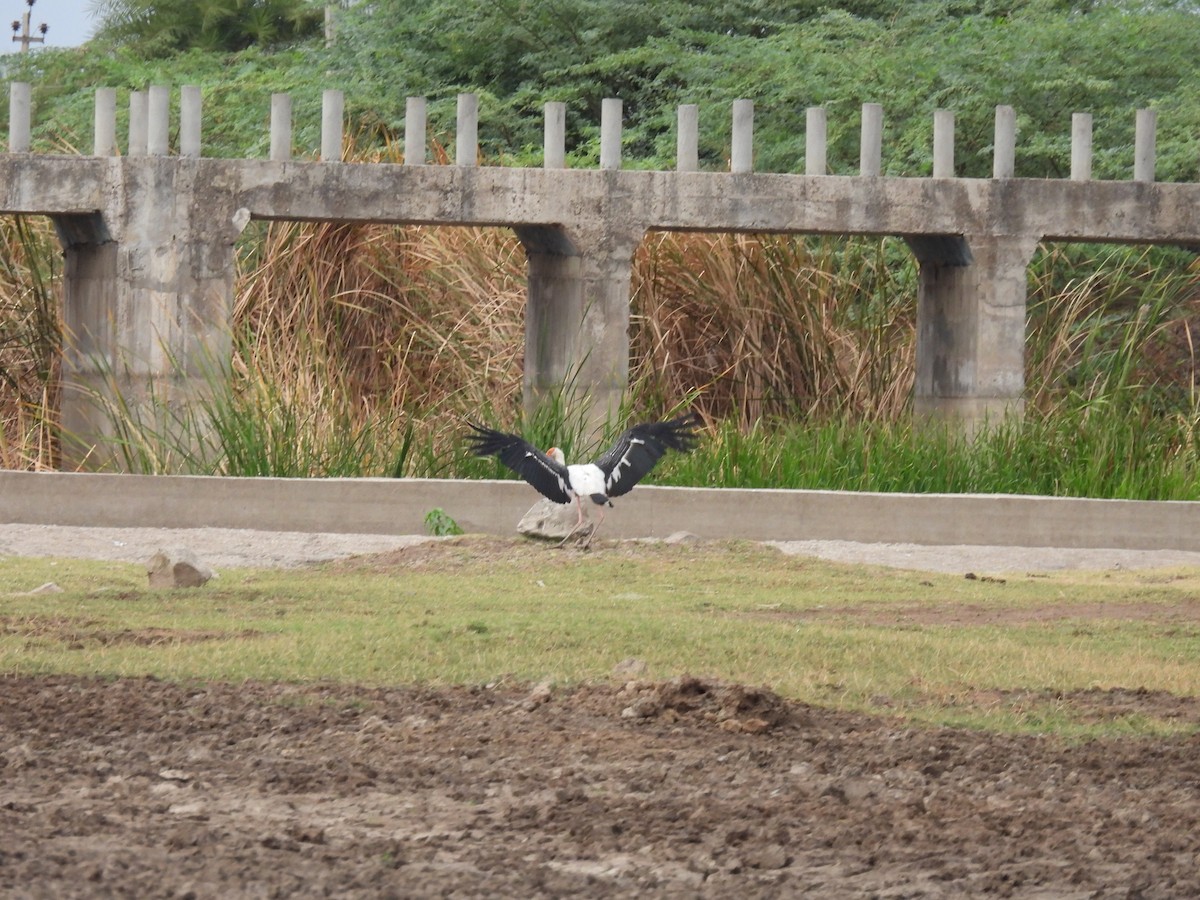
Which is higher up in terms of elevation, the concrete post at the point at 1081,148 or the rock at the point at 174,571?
the concrete post at the point at 1081,148

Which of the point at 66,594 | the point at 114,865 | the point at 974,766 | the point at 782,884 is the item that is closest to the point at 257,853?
the point at 114,865

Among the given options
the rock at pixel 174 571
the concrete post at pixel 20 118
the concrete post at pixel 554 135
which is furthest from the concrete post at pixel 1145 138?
the rock at pixel 174 571

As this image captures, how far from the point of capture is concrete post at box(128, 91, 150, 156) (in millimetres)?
13430

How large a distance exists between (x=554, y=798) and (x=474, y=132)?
9.63 meters

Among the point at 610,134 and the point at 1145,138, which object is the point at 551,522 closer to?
the point at 610,134

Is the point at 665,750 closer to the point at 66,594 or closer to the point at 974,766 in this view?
the point at 974,766

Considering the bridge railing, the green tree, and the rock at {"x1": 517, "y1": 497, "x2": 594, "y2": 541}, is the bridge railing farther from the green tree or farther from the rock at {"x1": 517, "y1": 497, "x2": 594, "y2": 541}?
the green tree

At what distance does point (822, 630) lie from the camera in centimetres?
798

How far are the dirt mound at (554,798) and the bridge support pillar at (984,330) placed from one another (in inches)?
311

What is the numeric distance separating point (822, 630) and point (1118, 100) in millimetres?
14657

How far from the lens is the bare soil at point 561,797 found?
4.18m

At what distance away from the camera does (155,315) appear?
43.3 ft

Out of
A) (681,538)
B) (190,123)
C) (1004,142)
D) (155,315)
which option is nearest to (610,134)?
(190,123)

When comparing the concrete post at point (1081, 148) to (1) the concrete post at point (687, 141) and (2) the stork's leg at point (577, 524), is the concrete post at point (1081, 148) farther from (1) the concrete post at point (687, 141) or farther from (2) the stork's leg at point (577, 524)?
(2) the stork's leg at point (577, 524)
